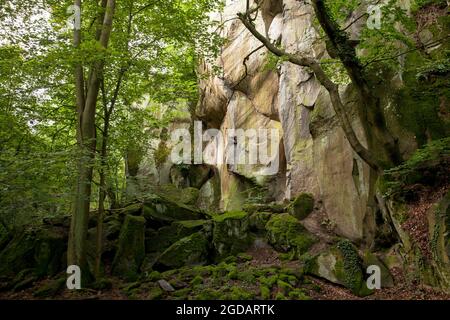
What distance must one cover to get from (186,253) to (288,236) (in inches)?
134

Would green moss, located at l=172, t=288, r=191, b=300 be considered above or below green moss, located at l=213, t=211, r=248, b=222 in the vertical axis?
below

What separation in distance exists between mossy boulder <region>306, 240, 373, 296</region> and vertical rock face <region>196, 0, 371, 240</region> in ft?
7.60

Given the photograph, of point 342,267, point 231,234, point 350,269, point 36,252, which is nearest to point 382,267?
point 350,269

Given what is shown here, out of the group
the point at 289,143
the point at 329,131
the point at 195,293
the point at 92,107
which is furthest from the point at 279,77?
the point at 195,293

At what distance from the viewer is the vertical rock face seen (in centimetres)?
1134

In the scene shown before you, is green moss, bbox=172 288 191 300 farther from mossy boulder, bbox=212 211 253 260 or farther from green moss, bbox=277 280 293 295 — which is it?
mossy boulder, bbox=212 211 253 260

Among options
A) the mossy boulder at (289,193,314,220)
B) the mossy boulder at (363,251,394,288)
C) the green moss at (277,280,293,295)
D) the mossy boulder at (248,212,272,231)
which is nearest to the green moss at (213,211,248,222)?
the mossy boulder at (248,212,272,231)

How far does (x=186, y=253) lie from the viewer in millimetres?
10180

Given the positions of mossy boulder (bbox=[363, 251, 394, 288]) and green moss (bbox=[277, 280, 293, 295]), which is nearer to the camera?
mossy boulder (bbox=[363, 251, 394, 288])

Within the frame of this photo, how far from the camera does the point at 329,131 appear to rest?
12.4m

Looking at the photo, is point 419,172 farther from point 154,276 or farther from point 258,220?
point 154,276

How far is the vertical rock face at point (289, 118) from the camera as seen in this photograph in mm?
11336

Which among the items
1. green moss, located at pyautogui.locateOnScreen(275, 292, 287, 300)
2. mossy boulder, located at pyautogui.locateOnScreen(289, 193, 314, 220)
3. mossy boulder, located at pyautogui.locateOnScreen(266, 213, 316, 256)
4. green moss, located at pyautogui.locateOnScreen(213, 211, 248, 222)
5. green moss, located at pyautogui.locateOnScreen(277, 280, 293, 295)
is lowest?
green moss, located at pyautogui.locateOnScreen(275, 292, 287, 300)
